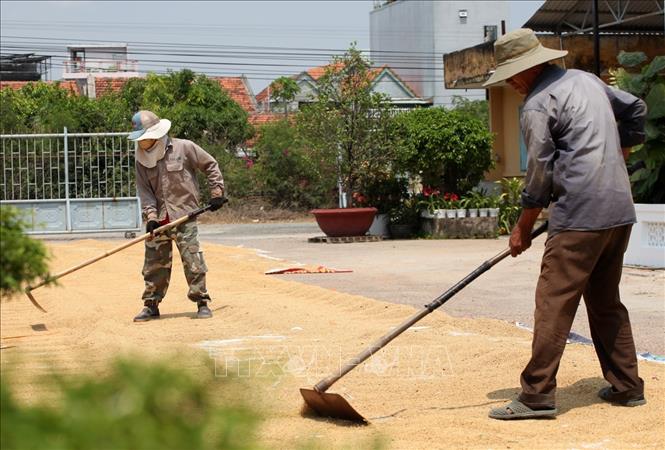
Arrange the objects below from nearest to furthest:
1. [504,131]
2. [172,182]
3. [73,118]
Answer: [172,182], [504,131], [73,118]

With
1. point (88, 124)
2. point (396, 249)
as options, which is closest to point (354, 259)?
point (396, 249)

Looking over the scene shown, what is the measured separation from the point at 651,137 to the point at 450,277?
3041 mm

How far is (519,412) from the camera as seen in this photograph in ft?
18.6

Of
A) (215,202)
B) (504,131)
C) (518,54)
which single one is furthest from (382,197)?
(518,54)

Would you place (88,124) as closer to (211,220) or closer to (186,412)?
(211,220)

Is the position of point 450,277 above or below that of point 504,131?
below

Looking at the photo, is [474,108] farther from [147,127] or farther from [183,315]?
[147,127]

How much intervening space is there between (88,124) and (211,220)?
464 cm

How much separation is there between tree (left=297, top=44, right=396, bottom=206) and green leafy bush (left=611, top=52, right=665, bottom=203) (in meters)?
6.68

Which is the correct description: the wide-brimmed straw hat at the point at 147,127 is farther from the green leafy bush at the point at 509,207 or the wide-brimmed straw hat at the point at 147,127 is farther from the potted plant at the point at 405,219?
the green leafy bush at the point at 509,207

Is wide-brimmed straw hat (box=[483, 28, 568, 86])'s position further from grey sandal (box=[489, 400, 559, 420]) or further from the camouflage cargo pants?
the camouflage cargo pants

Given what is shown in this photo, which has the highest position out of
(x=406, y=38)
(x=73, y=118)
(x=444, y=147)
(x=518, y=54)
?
(x=406, y=38)

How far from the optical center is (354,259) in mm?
16734

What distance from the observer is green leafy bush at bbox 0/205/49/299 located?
91.4 inches
